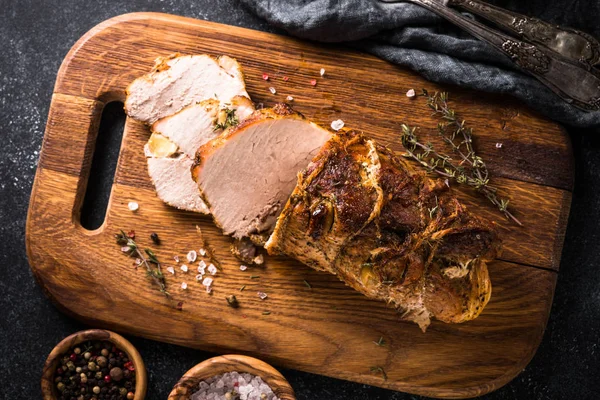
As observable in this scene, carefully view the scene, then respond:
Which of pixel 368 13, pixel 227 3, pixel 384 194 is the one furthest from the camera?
pixel 227 3

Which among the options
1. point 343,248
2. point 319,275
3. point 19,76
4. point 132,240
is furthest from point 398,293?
point 19,76

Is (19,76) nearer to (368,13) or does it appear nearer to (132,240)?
(132,240)

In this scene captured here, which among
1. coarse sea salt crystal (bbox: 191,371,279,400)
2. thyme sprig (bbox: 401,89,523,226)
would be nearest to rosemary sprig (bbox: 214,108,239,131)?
thyme sprig (bbox: 401,89,523,226)

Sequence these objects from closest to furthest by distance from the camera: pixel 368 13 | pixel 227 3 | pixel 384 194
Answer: pixel 384 194 → pixel 368 13 → pixel 227 3

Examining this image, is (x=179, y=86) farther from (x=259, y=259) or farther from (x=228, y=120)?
(x=259, y=259)

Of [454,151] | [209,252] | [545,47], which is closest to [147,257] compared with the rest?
[209,252]

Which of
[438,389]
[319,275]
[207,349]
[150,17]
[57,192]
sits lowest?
[438,389]

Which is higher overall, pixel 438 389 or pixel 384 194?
pixel 384 194
